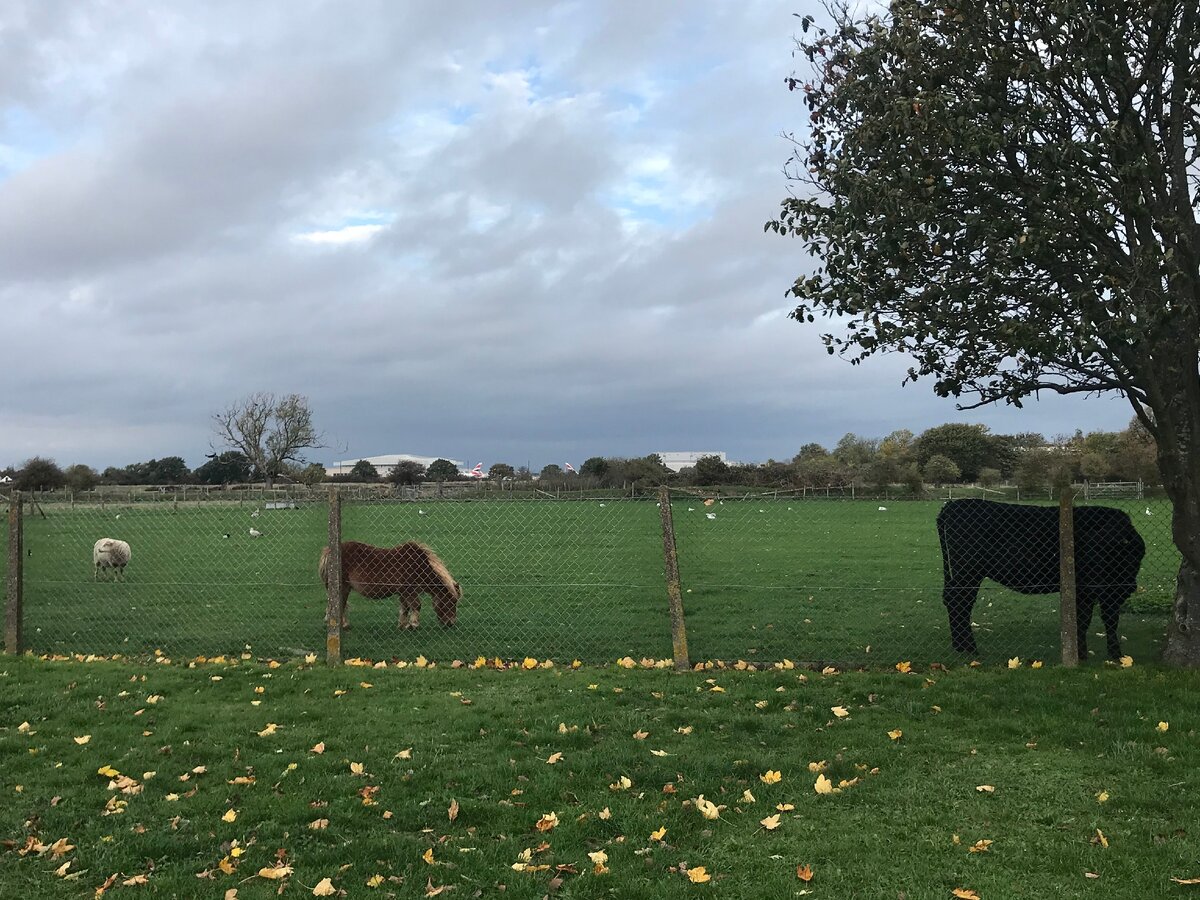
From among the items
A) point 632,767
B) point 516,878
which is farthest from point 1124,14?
point 516,878

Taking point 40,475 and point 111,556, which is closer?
point 111,556

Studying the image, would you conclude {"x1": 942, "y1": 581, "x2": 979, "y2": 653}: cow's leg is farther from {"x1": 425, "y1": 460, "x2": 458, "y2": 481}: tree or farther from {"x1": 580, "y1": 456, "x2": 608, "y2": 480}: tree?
{"x1": 425, "y1": 460, "x2": 458, "y2": 481}: tree

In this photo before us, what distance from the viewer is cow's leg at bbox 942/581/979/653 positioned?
9.77 m

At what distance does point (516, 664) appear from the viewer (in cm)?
918

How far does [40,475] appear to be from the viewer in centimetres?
7494

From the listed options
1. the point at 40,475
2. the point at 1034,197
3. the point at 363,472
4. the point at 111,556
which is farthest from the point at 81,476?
the point at 1034,197

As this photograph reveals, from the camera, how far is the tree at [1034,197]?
22.1 feet

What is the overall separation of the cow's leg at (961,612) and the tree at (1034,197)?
77.3 inches

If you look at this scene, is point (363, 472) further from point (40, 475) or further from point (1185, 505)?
point (1185, 505)

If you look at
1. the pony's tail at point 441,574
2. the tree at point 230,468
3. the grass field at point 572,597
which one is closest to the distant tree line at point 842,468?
the tree at point 230,468

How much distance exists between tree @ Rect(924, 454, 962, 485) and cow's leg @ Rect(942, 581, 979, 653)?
80.0 m

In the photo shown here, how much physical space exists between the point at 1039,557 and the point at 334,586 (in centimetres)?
799

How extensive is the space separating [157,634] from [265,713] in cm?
592

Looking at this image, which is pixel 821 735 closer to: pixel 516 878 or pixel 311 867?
pixel 516 878
